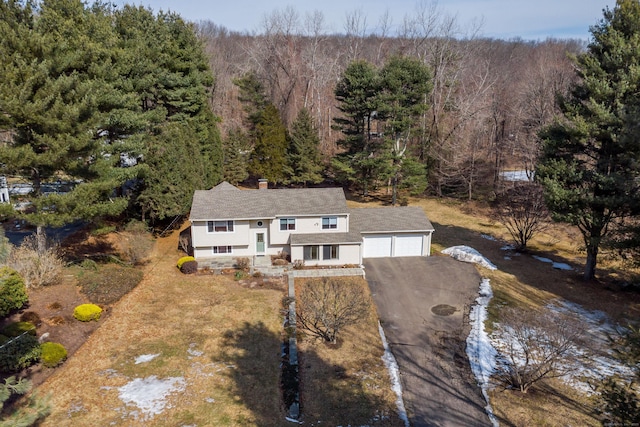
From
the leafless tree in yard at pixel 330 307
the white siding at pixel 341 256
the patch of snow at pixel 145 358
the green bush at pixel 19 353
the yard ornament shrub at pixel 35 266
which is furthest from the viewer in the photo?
the white siding at pixel 341 256

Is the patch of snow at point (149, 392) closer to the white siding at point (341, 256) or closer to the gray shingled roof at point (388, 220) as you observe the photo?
the white siding at point (341, 256)

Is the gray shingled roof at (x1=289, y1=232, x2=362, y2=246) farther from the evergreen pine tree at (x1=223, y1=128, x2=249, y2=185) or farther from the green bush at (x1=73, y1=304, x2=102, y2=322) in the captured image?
the evergreen pine tree at (x1=223, y1=128, x2=249, y2=185)

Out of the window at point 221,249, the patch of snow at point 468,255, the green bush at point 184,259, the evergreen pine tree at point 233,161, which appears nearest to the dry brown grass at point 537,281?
the patch of snow at point 468,255

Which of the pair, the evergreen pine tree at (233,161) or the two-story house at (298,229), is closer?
the two-story house at (298,229)

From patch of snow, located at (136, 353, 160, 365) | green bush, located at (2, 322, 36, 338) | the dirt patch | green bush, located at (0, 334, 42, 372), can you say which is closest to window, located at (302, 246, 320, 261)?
the dirt patch

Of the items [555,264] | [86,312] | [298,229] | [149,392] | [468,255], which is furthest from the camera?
[555,264]

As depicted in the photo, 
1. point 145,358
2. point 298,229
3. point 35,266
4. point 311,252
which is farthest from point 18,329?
point 298,229

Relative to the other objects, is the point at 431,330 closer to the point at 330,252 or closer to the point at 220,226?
the point at 330,252
